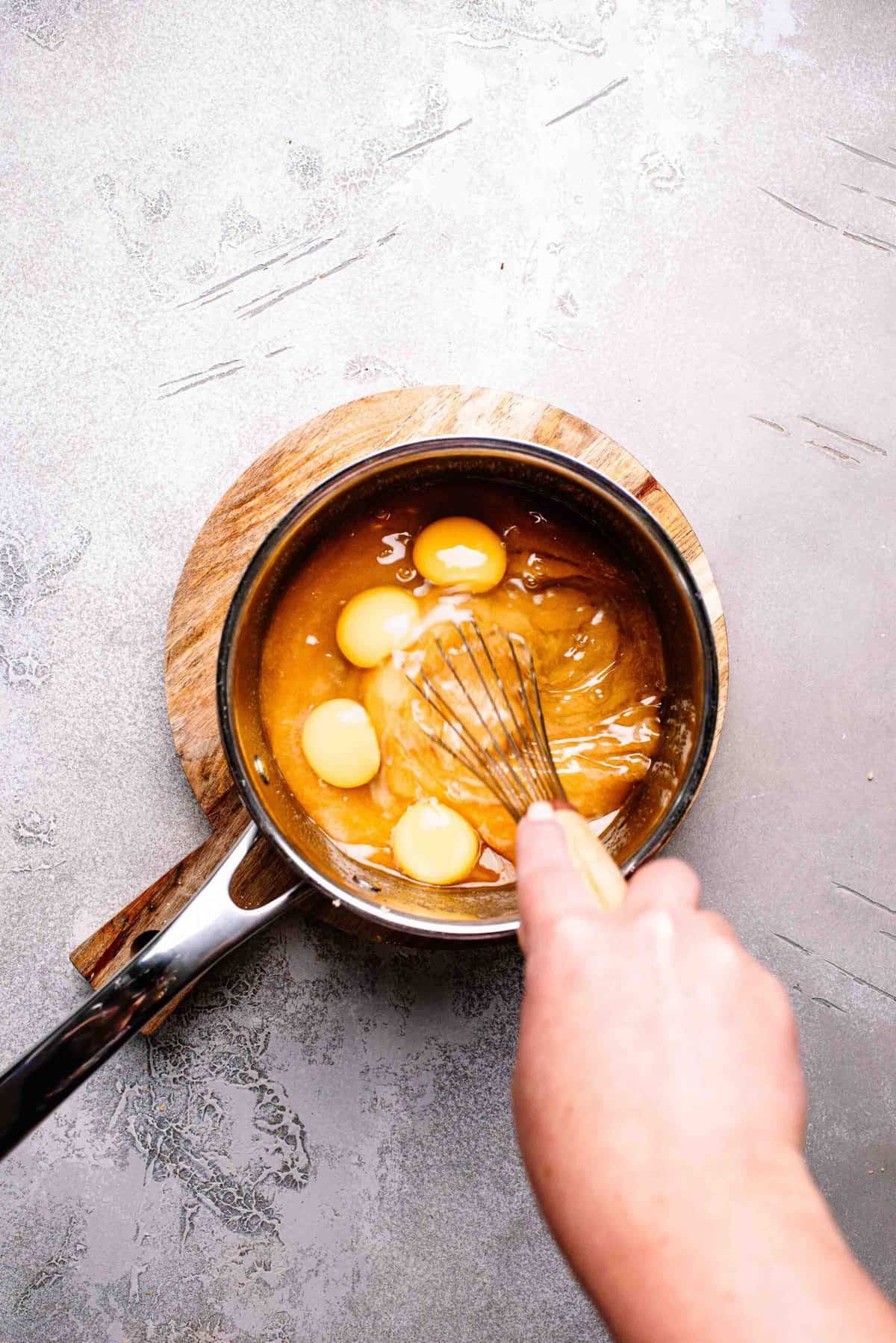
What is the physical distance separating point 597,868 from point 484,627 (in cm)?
43

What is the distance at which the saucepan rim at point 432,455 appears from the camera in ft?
2.74

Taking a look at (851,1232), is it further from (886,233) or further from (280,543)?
(886,233)

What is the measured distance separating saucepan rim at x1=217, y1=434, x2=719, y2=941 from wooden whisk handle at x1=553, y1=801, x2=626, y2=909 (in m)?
0.26

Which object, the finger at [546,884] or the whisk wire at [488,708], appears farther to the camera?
the whisk wire at [488,708]

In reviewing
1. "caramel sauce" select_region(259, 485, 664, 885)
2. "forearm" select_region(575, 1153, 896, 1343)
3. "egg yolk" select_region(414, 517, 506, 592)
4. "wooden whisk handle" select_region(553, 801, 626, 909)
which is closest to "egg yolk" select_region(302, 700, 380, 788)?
"caramel sauce" select_region(259, 485, 664, 885)

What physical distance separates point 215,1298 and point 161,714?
2.24 ft

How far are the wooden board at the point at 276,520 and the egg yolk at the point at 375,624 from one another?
12 centimetres

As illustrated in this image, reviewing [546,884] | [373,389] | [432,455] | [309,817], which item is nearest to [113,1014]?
[309,817]

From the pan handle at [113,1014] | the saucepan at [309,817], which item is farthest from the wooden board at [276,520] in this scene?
the pan handle at [113,1014]

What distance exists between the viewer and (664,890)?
57 centimetres

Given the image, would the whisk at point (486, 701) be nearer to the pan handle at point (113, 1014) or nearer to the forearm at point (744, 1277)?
the pan handle at point (113, 1014)

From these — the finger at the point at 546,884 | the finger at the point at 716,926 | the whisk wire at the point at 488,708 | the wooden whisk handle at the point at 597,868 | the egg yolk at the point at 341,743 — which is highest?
the finger at the point at 546,884

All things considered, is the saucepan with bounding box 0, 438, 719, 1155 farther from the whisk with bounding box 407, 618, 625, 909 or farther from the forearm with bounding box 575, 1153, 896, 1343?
the forearm with bounding box 575, 1153, 896, 1343

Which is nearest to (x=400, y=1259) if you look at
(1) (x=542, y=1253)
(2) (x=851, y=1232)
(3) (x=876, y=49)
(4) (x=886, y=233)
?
(1) (x=542, y=1253)
